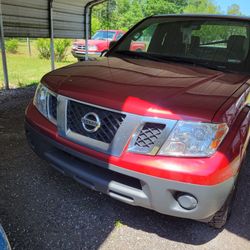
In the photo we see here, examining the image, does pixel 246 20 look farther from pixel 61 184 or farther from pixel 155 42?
pixel 61 184

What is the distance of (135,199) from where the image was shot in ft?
6.89

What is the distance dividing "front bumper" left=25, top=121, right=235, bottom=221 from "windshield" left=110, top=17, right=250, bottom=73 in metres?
1.55

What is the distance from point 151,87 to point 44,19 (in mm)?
5702

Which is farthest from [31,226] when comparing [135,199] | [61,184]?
[135,199]

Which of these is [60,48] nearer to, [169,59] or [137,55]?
[137,55]

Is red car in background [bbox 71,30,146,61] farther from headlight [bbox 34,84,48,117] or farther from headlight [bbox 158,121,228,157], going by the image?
headlight [bbox 158,121,228,157]

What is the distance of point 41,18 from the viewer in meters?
6.99

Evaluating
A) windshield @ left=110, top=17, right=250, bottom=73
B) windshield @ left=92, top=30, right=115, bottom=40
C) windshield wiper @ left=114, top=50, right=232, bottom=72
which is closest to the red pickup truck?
windshield wiper @ left=114, top=50, right=232, bottom=72

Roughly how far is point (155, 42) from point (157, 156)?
217 centimetres

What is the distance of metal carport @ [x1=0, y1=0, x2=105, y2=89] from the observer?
6121 mm

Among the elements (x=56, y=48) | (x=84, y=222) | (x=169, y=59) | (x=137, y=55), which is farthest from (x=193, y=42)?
(x=56, y=48)

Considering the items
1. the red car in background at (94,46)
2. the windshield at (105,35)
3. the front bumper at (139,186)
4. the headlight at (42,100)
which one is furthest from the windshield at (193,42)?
the windshield at (105,35)

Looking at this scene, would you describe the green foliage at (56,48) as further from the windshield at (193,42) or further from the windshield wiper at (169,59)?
the windshield wiper at (169,59)

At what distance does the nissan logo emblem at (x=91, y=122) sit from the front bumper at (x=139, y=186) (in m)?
0.21
